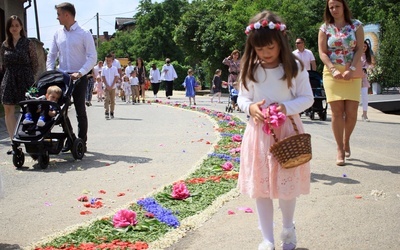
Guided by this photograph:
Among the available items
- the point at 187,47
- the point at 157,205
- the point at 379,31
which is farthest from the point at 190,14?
the point at 157,205

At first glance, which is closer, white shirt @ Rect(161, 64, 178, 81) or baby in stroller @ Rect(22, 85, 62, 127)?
baby in stroller @ Rect(22, 85, 62, 127)

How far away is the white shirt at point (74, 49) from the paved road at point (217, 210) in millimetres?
1434

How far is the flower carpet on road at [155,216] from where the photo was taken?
4.09 m

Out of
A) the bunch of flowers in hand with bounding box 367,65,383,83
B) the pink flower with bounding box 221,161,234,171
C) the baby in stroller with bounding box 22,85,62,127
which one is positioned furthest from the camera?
the bunch of flowers in hand with bounding box 367,65,383,83

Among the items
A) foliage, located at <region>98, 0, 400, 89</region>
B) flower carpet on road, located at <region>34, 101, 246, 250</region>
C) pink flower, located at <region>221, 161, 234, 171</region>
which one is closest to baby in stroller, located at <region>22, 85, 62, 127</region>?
flower carpet on road, located at <region>34, 101, 246, 250</region>

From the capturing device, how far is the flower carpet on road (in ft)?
13.4

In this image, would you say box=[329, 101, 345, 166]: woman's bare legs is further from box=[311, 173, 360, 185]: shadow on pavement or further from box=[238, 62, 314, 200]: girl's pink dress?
box=[238, 62, 314, 200]: girl's pink dress

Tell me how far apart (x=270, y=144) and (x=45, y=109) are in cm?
470

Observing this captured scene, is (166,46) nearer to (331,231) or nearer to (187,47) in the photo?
(187,47)

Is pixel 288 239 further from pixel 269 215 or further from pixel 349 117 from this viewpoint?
pixel 349 117

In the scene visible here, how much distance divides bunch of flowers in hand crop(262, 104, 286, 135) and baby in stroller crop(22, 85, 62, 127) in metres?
4.59

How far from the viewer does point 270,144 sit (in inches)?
152

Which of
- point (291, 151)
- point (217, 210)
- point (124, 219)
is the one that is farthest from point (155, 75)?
point (291, 151)

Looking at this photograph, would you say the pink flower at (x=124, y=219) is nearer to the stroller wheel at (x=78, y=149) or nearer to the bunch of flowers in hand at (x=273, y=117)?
the bunch of flowers in hand at (x=273, y=117)
